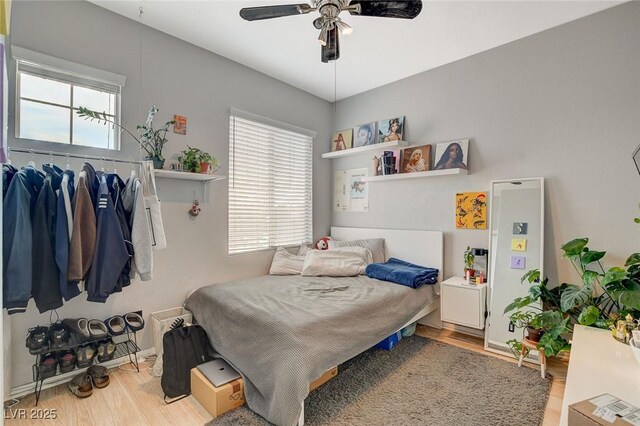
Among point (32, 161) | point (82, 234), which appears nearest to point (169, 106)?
point (32, 161)

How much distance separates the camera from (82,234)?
2.00 meters

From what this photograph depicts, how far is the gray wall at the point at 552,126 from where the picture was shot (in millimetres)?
2377

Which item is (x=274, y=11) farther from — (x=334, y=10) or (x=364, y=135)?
(x=364, y=135)

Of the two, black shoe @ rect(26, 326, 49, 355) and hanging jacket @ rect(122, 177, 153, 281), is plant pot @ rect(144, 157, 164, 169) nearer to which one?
hanging jacket @ rect(122, 177, 153, 281)

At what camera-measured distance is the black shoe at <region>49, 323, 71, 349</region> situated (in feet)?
6.57

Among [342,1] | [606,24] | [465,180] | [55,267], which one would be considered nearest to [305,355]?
[55,267]

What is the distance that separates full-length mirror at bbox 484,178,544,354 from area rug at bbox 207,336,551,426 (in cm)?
29

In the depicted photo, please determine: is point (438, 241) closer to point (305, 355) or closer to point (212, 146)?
point (305, 355)

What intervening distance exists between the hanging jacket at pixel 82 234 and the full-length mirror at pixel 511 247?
3.26m

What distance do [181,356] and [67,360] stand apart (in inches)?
29.2

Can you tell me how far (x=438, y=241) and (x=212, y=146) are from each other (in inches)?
101

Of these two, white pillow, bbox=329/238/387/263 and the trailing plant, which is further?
white pillow, bbox=329/238/387/263

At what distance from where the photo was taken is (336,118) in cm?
439

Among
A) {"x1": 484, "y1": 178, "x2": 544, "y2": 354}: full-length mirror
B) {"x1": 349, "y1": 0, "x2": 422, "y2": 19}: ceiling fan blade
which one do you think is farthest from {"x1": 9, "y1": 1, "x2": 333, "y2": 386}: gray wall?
{"x1": 484, "y1": 178, "x2": 544, "y2": 354}: full-length mirror
